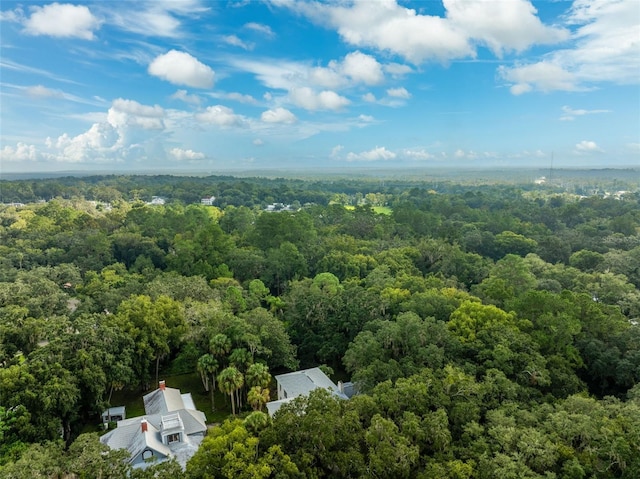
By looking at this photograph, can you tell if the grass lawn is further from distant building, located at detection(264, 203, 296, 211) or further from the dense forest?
distant building, located at detection(264, 203, 296, 211)

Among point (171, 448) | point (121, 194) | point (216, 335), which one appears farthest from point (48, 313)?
point (121, 194)

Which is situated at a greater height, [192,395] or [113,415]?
[113,415]

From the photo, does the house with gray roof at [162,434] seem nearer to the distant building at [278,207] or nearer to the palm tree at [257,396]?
the palm tree at [257,396]

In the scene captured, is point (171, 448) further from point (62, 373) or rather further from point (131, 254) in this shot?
point (131, 254)

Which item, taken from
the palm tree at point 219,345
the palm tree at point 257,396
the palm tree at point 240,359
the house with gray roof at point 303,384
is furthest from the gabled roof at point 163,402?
the house with gray roof at point 303,384

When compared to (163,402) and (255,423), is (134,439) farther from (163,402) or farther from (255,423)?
(255,423)

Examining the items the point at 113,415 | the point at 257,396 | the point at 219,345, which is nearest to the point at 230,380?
the point at 257,396
